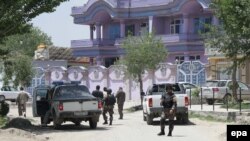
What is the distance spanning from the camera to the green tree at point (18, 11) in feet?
74.9

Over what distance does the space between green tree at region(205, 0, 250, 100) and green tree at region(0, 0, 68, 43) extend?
25.5ft

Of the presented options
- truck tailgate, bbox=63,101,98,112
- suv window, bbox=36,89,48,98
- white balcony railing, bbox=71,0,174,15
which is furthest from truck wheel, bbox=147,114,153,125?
white balcony railing, bbox=71,0,174,15

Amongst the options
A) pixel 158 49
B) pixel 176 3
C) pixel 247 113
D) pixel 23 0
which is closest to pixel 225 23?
pixel 247 113

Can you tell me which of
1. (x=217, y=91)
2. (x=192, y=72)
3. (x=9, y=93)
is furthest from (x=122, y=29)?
(x=217, y=91)

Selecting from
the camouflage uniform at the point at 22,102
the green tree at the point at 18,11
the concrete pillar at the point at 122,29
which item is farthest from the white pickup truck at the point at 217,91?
the concrete pillar at the point at 122,29

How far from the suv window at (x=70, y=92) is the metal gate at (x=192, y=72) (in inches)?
906

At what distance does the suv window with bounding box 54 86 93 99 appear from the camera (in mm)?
23161

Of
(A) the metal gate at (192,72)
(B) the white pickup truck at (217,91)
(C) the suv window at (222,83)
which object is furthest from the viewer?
(A) the metal gate at (192,72)

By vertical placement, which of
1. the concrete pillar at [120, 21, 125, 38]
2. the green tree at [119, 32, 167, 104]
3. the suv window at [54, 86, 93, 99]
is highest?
the concrete pillar at [120, 21, 125, 38]

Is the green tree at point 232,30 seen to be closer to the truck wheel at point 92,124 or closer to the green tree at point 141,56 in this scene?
the truck wheel at point 92,124

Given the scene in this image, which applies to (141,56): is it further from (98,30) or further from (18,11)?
(98,30)

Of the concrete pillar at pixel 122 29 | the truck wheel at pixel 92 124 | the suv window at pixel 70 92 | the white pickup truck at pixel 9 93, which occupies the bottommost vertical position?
the white pickup truck at pixel 9 93

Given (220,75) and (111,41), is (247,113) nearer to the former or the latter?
(220,75)

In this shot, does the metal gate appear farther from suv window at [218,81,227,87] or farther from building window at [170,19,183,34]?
building window at [170,19,183,34]
